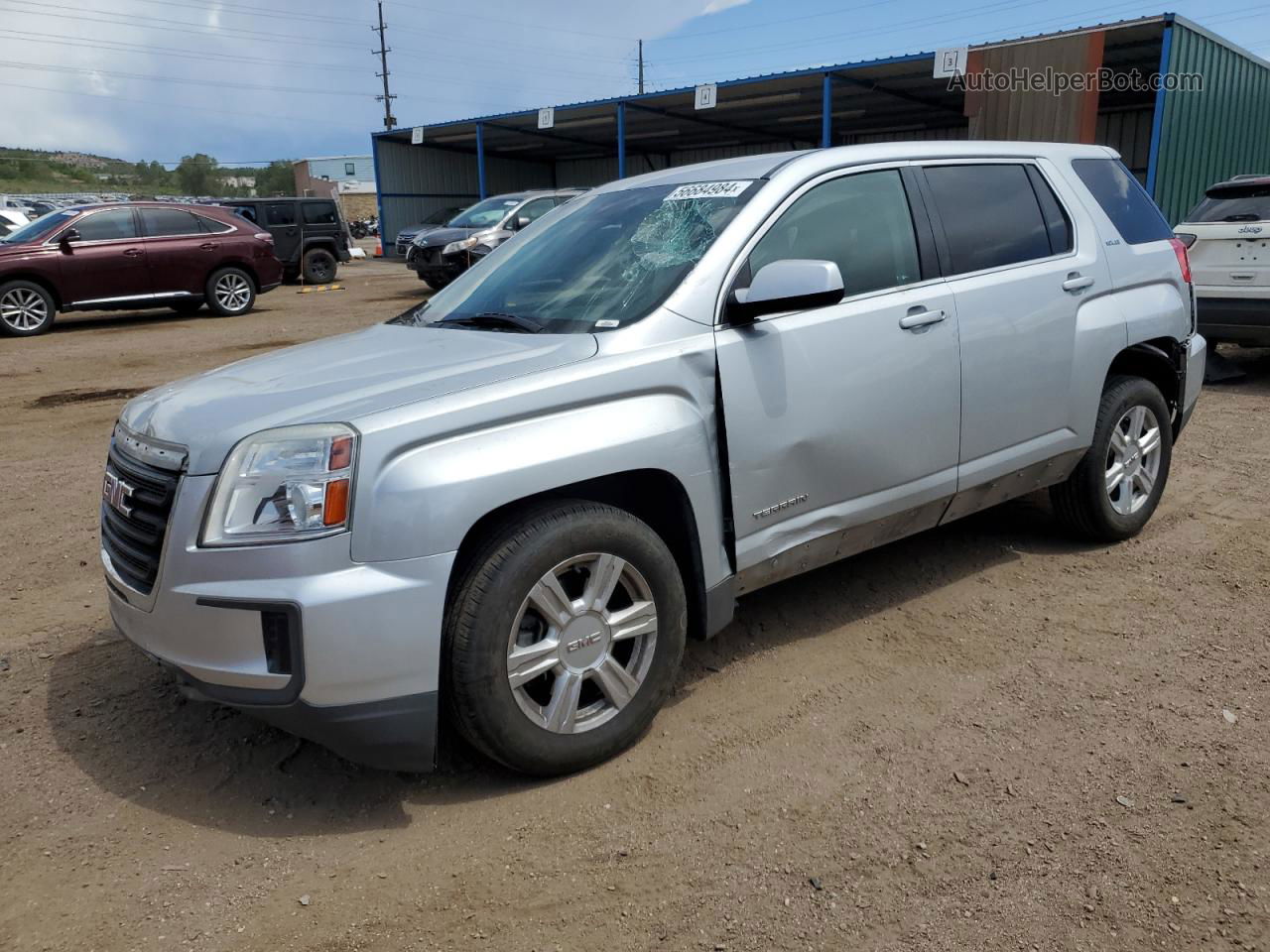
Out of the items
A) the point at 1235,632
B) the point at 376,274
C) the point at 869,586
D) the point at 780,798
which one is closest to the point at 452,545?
the point at 780,798

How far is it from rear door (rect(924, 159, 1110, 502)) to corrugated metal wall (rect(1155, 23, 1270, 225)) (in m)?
12.5

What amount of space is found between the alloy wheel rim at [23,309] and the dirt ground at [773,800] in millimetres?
10746

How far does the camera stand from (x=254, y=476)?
2.60 metres

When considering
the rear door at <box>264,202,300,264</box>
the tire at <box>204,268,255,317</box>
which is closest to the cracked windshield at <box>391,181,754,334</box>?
the tire at <box>204,268,255,317</box>

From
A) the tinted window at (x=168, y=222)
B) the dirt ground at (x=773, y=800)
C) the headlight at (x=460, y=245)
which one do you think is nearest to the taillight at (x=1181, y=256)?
the dirt ground at (x=773, y=800)

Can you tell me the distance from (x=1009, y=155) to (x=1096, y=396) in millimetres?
1137

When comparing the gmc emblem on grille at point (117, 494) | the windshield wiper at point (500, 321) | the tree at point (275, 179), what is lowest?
the gmc emblem on grille at point (117, 494)

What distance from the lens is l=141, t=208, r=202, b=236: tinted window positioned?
14227mm

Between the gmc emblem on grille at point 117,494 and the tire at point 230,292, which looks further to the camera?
the tire at point 230,292

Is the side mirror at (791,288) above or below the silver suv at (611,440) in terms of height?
above

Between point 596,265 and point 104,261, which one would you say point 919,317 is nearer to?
point 596,265

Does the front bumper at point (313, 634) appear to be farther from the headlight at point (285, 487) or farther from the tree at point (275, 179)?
the tree at point (275, 179)

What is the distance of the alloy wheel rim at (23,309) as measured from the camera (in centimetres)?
1323

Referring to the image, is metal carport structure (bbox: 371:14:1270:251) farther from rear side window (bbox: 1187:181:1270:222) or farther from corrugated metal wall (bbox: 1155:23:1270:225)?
rear side window (bbox: 1187:181:1270:222)
